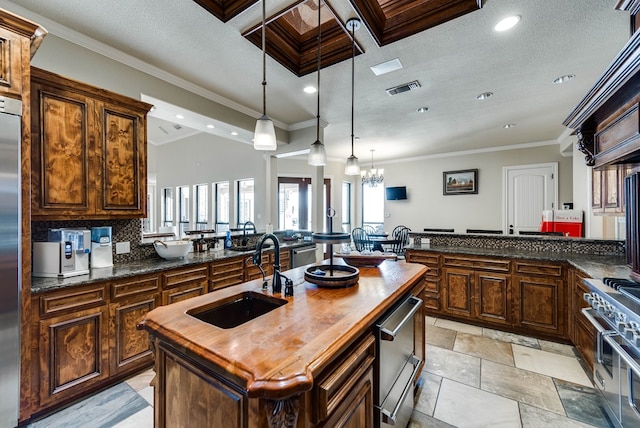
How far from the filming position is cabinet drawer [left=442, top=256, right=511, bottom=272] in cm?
310

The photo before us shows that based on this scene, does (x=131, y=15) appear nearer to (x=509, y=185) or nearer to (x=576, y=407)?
(x=576, y=407)

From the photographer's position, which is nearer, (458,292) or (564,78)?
(564,78)

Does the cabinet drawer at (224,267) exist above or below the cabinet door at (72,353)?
above

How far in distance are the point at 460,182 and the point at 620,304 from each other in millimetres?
5813

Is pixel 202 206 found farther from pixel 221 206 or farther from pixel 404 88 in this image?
pixel 404 88

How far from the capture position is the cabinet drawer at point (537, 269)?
2.83 m

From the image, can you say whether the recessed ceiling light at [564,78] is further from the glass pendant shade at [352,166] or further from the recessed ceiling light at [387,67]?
the glass pendant shade at [352,166]

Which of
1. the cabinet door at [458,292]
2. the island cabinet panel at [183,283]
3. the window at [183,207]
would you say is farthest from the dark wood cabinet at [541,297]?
the window at [183,207]

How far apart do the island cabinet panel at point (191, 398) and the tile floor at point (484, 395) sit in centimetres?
100

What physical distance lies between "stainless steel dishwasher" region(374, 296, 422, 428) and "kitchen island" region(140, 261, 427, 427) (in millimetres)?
69

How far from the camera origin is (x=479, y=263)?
3.23 metres

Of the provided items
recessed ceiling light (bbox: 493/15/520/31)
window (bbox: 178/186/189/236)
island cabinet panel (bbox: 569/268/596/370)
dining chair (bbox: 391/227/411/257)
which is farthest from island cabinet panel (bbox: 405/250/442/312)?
window (bbox: 178/186/189/236)

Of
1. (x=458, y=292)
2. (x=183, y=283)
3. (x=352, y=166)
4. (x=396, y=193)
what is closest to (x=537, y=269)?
(x=458, y=292)

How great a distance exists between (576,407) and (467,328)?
1.32m
